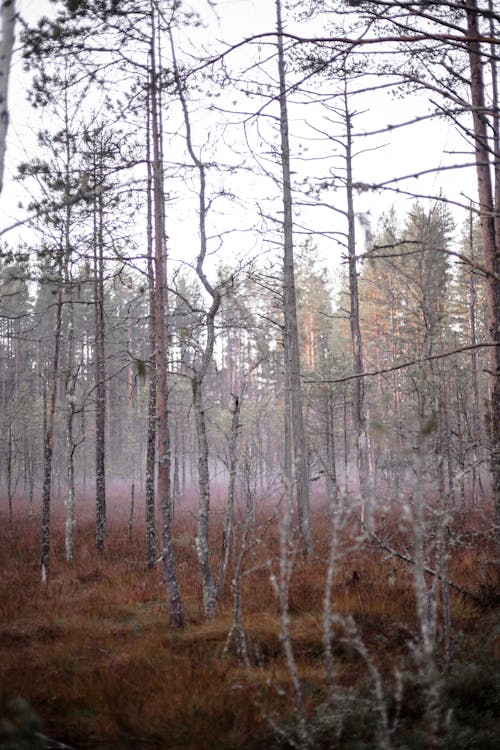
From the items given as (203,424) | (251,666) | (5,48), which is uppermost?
(5,48)

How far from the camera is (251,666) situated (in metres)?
5.12

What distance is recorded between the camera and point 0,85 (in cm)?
335

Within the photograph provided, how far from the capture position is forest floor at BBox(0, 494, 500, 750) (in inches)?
145

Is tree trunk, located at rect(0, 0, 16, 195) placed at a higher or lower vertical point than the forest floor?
higher

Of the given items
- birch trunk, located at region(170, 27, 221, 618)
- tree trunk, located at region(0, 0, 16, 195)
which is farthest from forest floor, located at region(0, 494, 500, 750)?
tree trunk, located at region(0, 0, 16, 195)

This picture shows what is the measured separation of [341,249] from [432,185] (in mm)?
10083

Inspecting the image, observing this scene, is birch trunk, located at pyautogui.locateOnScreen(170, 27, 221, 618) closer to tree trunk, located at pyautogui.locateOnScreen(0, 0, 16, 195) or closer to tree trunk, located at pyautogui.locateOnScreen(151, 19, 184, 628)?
tree trunk, located at pyautogui.locateOnScreen(151, 19, 184, 628)

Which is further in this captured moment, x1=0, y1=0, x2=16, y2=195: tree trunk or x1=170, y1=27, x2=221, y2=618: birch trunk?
x1=170, y1=27, x2=221, y2=618: birch trunk

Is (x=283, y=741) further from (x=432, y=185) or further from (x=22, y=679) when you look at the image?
(x=432, y=185)

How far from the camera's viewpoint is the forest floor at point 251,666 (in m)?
3.68

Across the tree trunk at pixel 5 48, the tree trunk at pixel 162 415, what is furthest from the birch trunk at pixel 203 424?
the tree trunk at pixel 5 48

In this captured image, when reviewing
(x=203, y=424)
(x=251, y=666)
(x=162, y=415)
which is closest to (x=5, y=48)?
(x=162, y=415)

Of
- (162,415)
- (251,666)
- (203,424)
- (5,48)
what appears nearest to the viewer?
(5,48)

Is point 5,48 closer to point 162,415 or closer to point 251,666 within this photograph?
point 162,415
